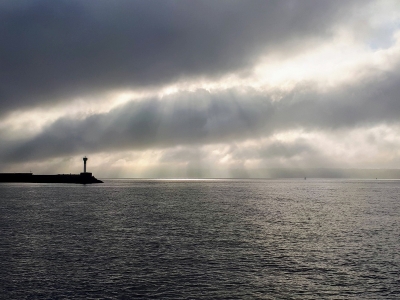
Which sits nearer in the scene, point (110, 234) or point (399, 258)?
Answer: point (399, 258)

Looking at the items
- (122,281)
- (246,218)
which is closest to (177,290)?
(122,281)

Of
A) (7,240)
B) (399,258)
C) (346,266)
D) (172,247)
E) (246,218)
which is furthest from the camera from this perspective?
(246,218)

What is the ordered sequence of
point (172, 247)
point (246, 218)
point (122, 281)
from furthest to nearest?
point (246, 218)
point (172, 247)
point (122, 281)

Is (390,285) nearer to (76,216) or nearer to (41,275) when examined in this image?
(41,275)

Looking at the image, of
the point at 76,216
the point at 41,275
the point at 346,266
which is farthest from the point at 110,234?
the point at 346,266

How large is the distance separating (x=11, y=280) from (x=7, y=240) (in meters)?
21.2

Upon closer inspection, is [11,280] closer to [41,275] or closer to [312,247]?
[41,275]

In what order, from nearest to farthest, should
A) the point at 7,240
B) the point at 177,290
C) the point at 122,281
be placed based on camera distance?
the point at 177,290 < the point at 122,281 < the point at 7,240

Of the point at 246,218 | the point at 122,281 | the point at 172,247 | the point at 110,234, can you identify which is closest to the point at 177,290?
the point at 122,281

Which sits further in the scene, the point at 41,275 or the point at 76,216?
the point at 76,216

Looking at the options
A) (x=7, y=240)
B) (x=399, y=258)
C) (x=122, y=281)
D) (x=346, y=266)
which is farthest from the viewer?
(x=7, y=240)

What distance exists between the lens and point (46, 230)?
6078 cm

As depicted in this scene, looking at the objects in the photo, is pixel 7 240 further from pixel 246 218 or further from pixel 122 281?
pixel 246 218

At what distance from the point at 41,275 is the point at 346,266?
98.0 feet
